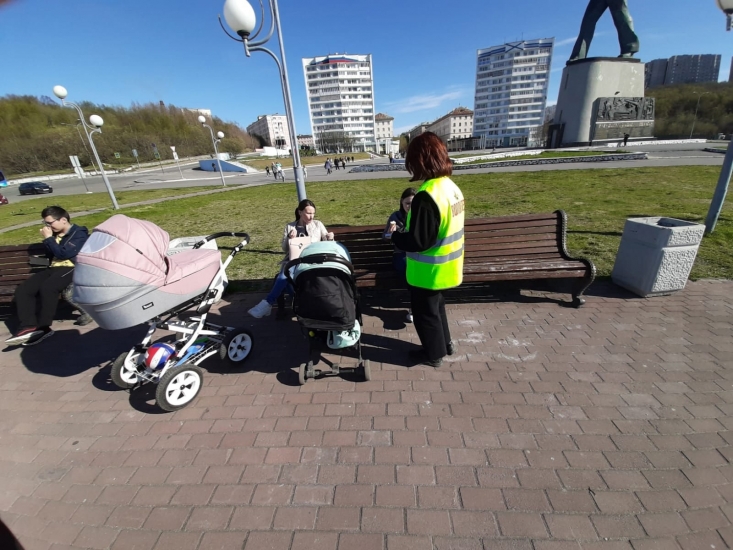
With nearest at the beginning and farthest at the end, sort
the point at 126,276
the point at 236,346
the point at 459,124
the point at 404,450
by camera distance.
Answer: the point at 404,450 → the point at 126,276 → the point at 236,346 → the point at 459,124

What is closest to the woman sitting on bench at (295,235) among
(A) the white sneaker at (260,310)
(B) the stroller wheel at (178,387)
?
(A) the white sneaker at (260,310)

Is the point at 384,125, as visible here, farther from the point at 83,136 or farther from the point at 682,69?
the point at 682,69

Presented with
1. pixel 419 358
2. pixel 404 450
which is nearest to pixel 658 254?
pixel 419 358

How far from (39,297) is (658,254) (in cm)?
721

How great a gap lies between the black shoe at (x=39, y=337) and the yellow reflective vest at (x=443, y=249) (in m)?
4.43

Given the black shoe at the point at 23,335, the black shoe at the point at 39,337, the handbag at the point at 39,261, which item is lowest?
the black shoe at the point at 39,337

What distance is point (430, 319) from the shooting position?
8.89 feet

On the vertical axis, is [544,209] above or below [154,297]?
below

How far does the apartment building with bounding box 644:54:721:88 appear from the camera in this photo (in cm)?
9294

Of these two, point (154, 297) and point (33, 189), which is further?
point (33, 189)

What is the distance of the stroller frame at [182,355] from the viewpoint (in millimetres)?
2521

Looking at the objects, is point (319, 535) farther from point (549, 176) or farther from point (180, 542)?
point (549, 176)

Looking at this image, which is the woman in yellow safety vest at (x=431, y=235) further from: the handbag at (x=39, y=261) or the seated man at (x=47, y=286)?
the handbag at (x=39, y=261)

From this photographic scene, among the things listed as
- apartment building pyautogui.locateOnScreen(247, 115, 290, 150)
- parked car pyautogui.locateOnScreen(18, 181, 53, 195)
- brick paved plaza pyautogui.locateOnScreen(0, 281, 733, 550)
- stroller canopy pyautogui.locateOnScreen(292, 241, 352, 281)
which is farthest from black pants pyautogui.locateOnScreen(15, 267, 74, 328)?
apartment building pyautogui.locateOnScreen(247, 115, 290, 150)
